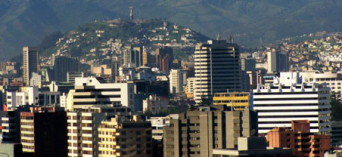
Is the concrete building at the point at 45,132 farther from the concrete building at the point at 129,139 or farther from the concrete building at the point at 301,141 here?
the concrete building at the point at 301,141

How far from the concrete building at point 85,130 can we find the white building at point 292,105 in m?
22.2

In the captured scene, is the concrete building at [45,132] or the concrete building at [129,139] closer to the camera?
the concrete building at [129,139]

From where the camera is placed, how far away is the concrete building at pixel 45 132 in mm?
122625

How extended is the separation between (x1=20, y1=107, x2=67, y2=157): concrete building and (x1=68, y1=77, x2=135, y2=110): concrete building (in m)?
20.8

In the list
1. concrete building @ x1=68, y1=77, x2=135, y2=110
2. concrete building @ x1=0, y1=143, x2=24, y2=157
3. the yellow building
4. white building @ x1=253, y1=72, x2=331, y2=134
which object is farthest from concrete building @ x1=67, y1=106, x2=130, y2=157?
concrete building @ x1=0, y1=143, x2=24, y2=157

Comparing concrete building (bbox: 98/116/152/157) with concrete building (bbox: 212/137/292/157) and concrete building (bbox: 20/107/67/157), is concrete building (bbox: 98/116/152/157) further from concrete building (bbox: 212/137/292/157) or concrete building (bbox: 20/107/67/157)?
concrete building (bbox: 212/137/292/157)

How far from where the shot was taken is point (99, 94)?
15900cm

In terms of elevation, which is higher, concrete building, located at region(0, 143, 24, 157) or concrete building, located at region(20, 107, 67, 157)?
concrete building, located at region(0, 143, 24, 157)

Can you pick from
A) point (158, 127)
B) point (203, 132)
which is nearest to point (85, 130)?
point (158, 127)

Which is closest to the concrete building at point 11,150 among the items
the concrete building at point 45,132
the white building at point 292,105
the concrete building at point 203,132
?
the concrete building at point 203,132

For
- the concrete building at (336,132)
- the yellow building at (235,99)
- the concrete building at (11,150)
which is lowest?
the concrete building at (336,132)

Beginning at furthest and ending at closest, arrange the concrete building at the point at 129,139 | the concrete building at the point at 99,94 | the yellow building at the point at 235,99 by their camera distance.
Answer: the yellow building at the point at 235,99
the concrete building at the point at 99,94
the concrete building at the point at 129,139

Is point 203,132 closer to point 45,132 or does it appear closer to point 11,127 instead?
point 45,132

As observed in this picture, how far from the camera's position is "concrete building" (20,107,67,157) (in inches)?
4828
